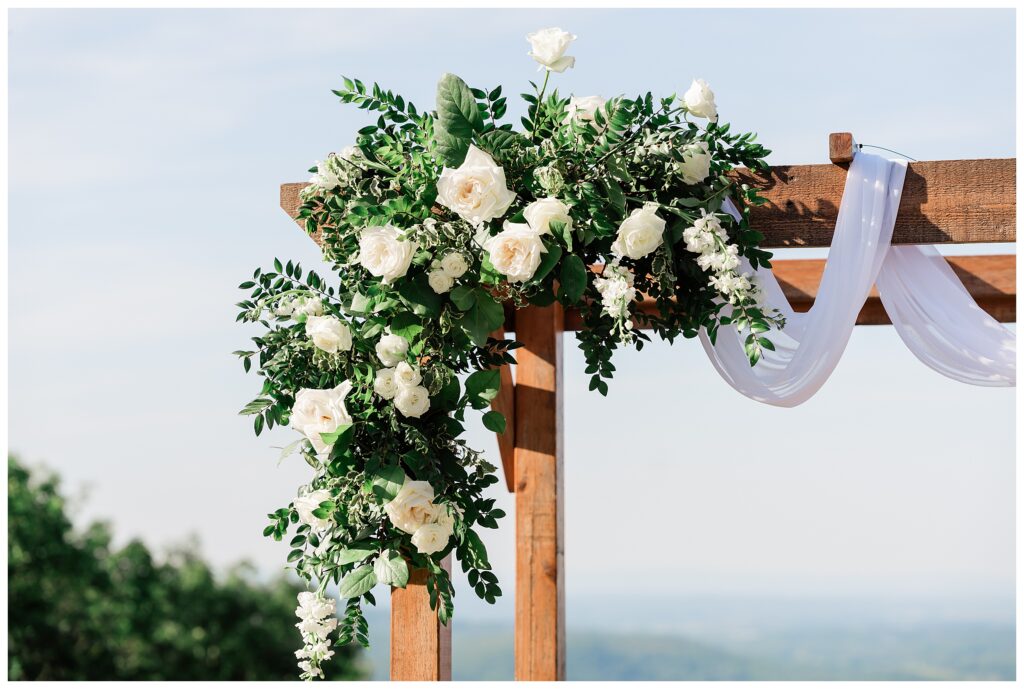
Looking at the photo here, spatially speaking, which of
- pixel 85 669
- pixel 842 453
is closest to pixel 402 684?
pixel 85 669

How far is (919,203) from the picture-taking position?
2.63 m

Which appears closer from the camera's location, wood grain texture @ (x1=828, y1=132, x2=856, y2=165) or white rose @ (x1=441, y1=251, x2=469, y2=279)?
white rose @ (x1=441, y1=251, x2=469, y2=279)

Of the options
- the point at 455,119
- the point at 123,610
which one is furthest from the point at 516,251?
the point at 123,610

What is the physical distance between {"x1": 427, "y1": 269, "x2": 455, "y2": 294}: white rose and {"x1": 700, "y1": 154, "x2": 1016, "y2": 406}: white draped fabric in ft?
2.56

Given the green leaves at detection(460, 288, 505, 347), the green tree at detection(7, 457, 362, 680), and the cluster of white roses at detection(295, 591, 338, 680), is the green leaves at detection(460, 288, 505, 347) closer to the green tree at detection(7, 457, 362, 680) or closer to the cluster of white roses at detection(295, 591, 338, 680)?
the cluster of white roses at detection(295, 591, 338, 680)

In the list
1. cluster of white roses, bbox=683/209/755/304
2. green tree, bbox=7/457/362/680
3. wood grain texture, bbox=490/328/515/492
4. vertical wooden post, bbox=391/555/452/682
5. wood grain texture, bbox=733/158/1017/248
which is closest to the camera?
cluster of white roses, bbox=683/209/755/304

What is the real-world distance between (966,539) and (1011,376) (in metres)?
15.4

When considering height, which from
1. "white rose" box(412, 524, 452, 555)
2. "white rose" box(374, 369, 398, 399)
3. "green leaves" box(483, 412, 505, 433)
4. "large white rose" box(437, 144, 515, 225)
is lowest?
"white rose" box(412, 524, 452, 555)

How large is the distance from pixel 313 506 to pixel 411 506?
9.7 inches

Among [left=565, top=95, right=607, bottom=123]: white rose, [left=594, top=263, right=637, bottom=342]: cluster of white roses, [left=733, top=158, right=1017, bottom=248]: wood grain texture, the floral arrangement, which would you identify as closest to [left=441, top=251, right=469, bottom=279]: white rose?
the floral arrangement

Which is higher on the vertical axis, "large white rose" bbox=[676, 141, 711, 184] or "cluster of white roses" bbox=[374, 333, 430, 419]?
"large white rose" bbox=[676, 141, 711, 184]

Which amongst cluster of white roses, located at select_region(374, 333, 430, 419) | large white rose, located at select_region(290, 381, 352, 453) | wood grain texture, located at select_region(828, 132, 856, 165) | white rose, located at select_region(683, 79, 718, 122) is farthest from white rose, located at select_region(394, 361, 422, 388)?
wood grain texture, located at select_region(828, 132, 856, 165)

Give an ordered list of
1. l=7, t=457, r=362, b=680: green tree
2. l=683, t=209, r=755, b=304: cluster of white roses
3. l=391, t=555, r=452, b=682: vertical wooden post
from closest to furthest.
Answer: l=683, t=209, r=755, b=304: cluster of white roses → l=391, t=555, r=452, b=682: vertical wooden post → l=7, t=457, r=362, b=680: green tree

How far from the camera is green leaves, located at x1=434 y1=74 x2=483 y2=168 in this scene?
2281 millimetres
